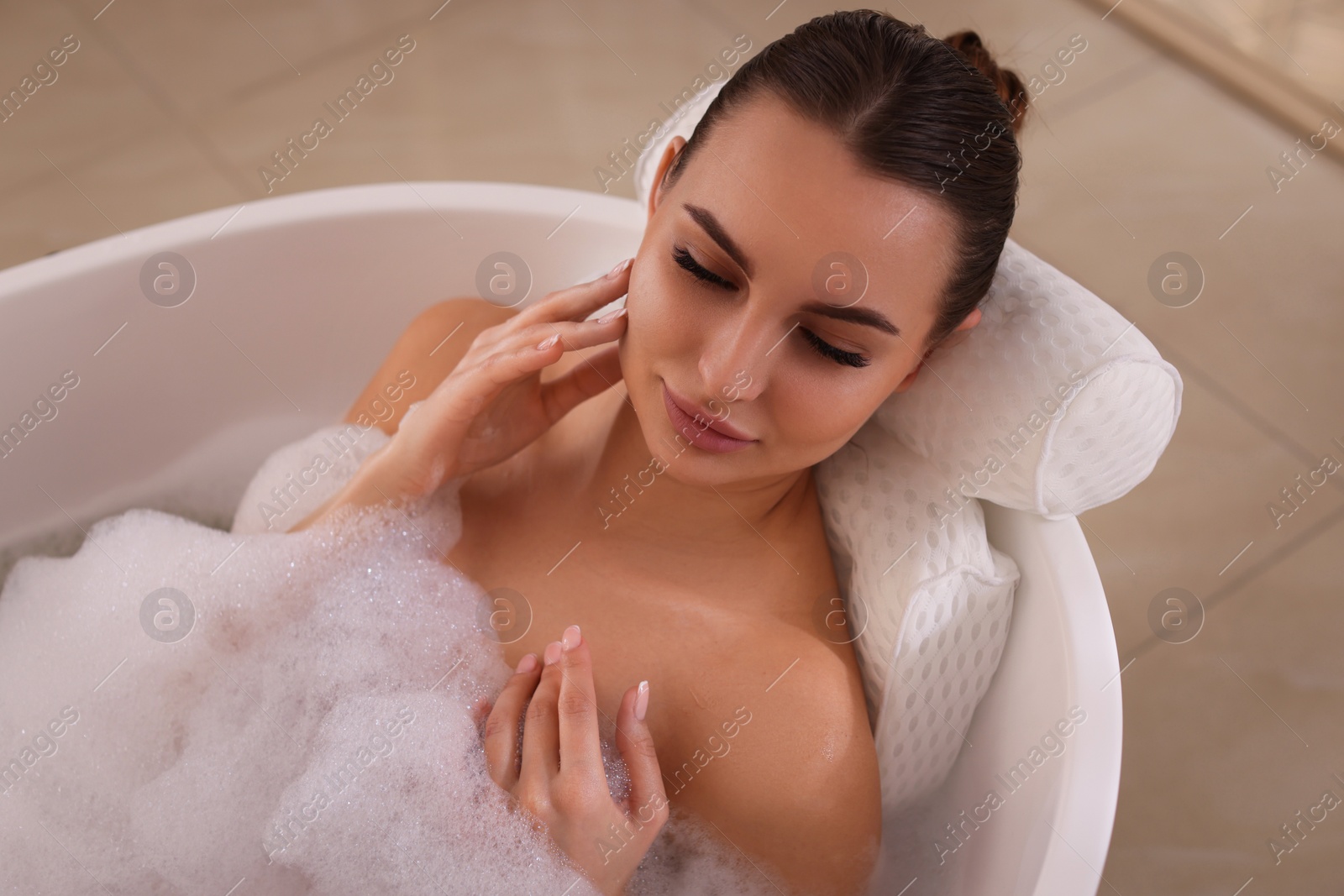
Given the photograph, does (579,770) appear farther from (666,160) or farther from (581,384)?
(666,160)

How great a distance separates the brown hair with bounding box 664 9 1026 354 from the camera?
3.05 ft

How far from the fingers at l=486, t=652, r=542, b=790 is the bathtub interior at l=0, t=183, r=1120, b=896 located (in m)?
0.47

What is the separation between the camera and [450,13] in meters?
2.82

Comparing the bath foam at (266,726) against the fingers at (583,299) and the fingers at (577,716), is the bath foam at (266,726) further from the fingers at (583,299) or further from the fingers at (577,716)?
the fingers at (583,299)

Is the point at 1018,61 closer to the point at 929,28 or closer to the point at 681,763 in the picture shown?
the point at 929,28

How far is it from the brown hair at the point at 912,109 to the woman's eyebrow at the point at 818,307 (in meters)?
0.08

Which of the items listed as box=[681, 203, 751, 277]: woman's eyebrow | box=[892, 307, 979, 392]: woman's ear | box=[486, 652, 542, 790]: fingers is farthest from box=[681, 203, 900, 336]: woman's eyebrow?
box=[486, 652, 542, 790]: fingers

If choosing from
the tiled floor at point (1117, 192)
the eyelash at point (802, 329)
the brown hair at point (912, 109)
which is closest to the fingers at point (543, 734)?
the eyelash at point (802, 329)

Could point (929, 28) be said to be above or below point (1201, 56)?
above

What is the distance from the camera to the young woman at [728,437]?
3.11 feet

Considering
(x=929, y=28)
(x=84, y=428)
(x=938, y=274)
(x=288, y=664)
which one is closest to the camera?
(x=938, y=274)

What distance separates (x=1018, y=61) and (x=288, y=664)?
7.49 ft

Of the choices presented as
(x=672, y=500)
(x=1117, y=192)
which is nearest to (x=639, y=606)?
(x=672, y=500)

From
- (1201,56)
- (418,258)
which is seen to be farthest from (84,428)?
(1201,56)
